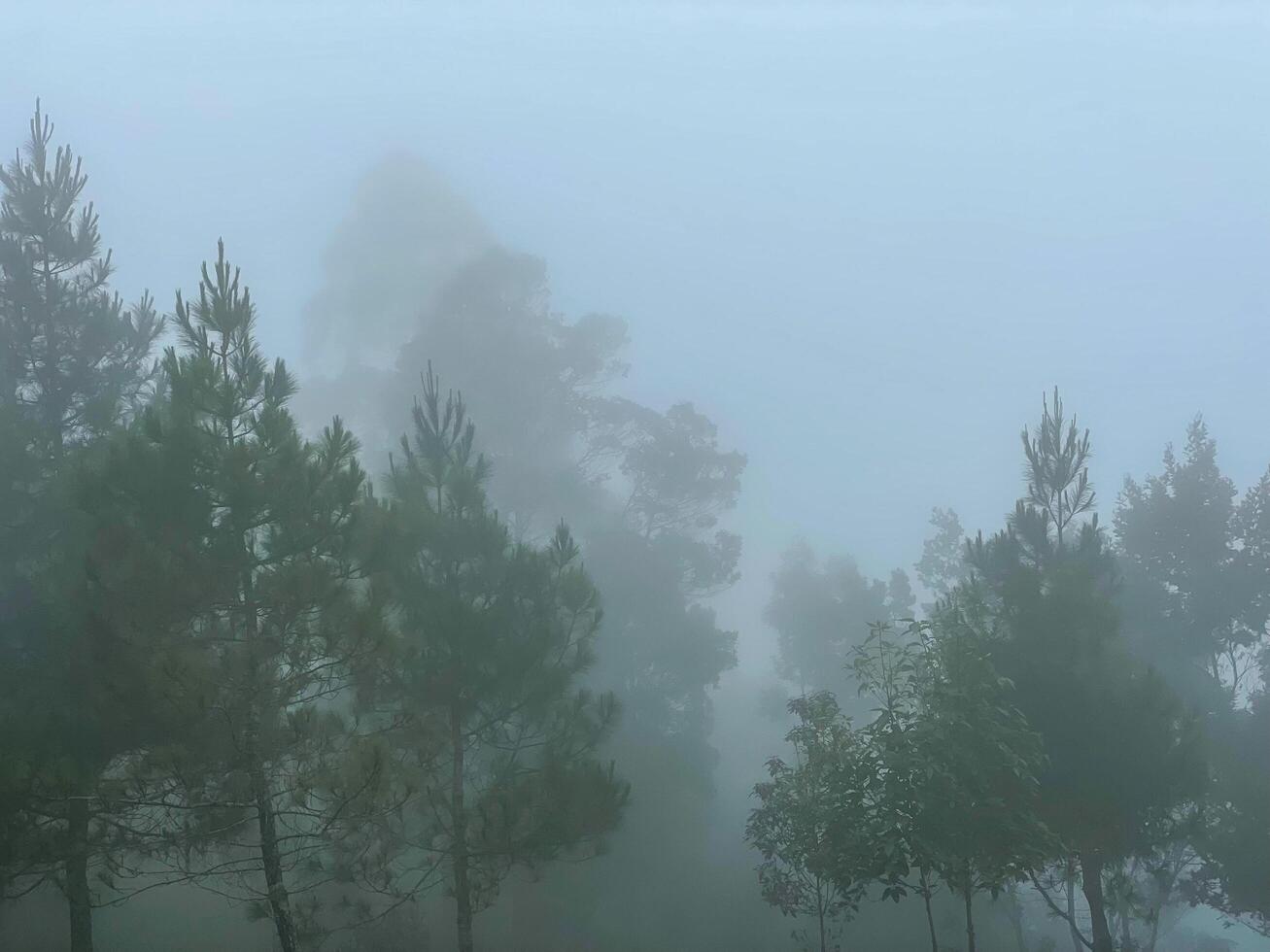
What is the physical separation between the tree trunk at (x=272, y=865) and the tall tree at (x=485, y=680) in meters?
2.43

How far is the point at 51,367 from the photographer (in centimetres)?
2019

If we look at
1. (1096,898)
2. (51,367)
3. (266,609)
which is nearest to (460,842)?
(266,609)

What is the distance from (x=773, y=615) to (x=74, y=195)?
37924 millimetres

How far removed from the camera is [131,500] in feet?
46.1

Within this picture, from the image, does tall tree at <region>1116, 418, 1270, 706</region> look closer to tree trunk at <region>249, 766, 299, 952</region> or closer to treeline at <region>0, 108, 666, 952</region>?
treeline at <region>0, 108, 666, 952</region>

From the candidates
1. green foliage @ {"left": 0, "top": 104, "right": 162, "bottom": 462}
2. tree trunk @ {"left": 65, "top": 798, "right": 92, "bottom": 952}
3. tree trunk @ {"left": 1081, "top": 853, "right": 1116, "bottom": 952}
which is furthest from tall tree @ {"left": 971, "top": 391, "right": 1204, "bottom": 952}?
green foliage @ {"left": 0, "top": 104, "right": 162, "bottom": 462}

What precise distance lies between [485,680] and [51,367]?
11131 millimetres

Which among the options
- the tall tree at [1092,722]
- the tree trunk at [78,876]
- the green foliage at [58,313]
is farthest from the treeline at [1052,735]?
the green foliage at [58,313]

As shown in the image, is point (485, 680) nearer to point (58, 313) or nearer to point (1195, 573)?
point (58, 313)

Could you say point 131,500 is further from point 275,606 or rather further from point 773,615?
point 773,615

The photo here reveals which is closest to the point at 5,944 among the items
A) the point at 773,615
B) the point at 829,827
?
the point at 829,827

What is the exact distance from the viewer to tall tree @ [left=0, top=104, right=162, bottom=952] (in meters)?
16.9

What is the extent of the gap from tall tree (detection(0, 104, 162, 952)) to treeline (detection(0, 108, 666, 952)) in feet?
0.21

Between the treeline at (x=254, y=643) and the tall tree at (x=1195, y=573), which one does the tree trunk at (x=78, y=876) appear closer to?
the treeline at (x=254, y=643)
